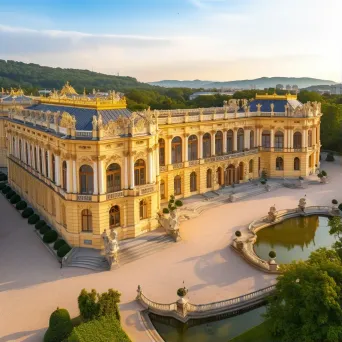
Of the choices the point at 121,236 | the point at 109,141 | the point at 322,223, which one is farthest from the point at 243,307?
the point at 322,223

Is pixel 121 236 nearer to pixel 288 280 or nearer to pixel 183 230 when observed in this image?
pixel 183 230

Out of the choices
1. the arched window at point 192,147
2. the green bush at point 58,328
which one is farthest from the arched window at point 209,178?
the green bush at point 58,328

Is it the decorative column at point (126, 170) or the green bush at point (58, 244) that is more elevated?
the decorative column at point (126, 170)

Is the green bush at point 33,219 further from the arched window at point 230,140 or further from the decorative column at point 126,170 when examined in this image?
the arched window at point 230,140

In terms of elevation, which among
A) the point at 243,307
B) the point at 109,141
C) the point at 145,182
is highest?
the point at 109,141

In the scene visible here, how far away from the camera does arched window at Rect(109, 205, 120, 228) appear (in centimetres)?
3334

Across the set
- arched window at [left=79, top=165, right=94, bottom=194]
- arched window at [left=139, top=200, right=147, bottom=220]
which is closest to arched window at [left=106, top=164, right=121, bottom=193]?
arched window at [left=79, top=165, right=94, bottom=194]

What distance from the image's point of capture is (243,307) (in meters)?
25.2

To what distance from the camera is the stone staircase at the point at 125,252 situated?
30.3m

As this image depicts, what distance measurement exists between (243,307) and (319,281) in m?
7.77

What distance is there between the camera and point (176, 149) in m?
45.9

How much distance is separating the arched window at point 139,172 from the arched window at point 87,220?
448cm

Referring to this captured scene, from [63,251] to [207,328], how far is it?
12.8m

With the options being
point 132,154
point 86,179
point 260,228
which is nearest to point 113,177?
point 86,179
